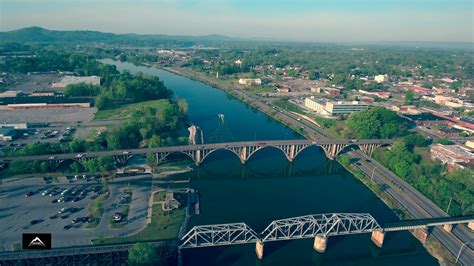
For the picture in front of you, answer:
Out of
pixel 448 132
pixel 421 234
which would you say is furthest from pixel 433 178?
pixel 448 132

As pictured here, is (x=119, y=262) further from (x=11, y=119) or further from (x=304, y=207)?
(x=11, y=119)

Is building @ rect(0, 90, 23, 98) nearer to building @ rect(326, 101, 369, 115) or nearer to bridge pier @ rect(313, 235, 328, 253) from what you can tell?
building @ rect(326, 101, 369, 115)

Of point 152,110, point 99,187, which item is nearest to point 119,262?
point 99,187

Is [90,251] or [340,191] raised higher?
[90,251]

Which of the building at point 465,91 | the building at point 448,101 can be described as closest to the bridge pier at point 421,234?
the building at point 448,101

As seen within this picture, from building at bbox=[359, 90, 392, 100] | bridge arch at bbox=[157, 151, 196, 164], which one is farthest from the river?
building at bbox=[359, 90, 392, 100]

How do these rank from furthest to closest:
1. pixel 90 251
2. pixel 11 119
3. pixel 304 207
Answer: pixel 11 119 → pixel 304 207 → pixel 90 251
